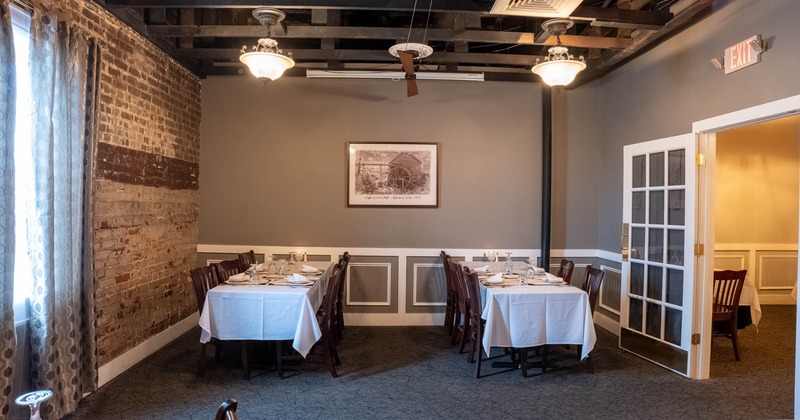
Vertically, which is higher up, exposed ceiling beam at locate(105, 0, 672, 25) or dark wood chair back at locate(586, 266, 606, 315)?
exposed ceiling beam at locate(105, 0, 672, 25)

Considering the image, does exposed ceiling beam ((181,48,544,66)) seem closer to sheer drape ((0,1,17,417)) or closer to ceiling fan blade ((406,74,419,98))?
ceiling fan blade ((406,74,419,98))

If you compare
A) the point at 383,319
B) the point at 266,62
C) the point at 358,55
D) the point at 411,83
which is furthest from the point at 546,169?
the point at 266,62

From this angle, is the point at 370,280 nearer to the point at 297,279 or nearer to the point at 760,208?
the point at 297,279

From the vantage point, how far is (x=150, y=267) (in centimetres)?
457

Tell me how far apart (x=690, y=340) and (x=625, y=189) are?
1.65 meters

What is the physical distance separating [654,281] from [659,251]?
1.04ft

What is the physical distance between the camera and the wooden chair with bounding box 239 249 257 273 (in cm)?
516

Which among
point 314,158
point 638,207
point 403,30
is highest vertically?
point 403,30

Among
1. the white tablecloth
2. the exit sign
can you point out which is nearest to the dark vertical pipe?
the exit sign

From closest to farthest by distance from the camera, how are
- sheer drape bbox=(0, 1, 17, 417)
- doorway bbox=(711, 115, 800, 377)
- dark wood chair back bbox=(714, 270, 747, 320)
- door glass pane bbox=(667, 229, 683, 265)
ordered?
1. sheer drape bbox=(0, 1, 17, 417)
2. door glass pane bbox=(667, 229, 683, 265)
3. dark wood chair back bbox=(714, 270, 747, 320)
4. doorway bbox=(711, 115, 800, 377)

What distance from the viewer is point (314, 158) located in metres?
5.75

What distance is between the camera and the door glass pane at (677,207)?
4.11m

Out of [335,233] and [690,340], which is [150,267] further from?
→ [690,340]

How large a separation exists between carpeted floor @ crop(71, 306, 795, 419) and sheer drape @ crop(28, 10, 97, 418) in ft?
1.27
